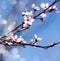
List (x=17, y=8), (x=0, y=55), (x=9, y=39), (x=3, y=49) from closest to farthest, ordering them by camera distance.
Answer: (x=9, y=39) → (x=17, y=8) → (x=3, y=49) → (x=0, y=55)

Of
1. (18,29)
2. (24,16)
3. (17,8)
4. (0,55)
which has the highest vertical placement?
(17,8)

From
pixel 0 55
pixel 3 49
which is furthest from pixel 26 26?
pixel 0 55

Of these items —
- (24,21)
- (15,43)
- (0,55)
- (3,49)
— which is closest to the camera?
(24,21)

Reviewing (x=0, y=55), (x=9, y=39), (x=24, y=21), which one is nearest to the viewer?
(x=24, y=21)

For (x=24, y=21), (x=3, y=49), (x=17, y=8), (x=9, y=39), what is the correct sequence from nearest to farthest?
(x=24, y=21), (x=9, y=39), (x=17, y=8), (x=3, y=49)

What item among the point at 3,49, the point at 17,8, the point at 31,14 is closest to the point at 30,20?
the point at 31,14

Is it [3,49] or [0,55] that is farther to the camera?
[0,55]

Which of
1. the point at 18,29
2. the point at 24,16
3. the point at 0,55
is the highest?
the point at 24,16

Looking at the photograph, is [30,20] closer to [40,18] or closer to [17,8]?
[40,18]

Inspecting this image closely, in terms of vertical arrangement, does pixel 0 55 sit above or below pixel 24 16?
below

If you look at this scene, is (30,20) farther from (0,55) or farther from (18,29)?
(0,55)
